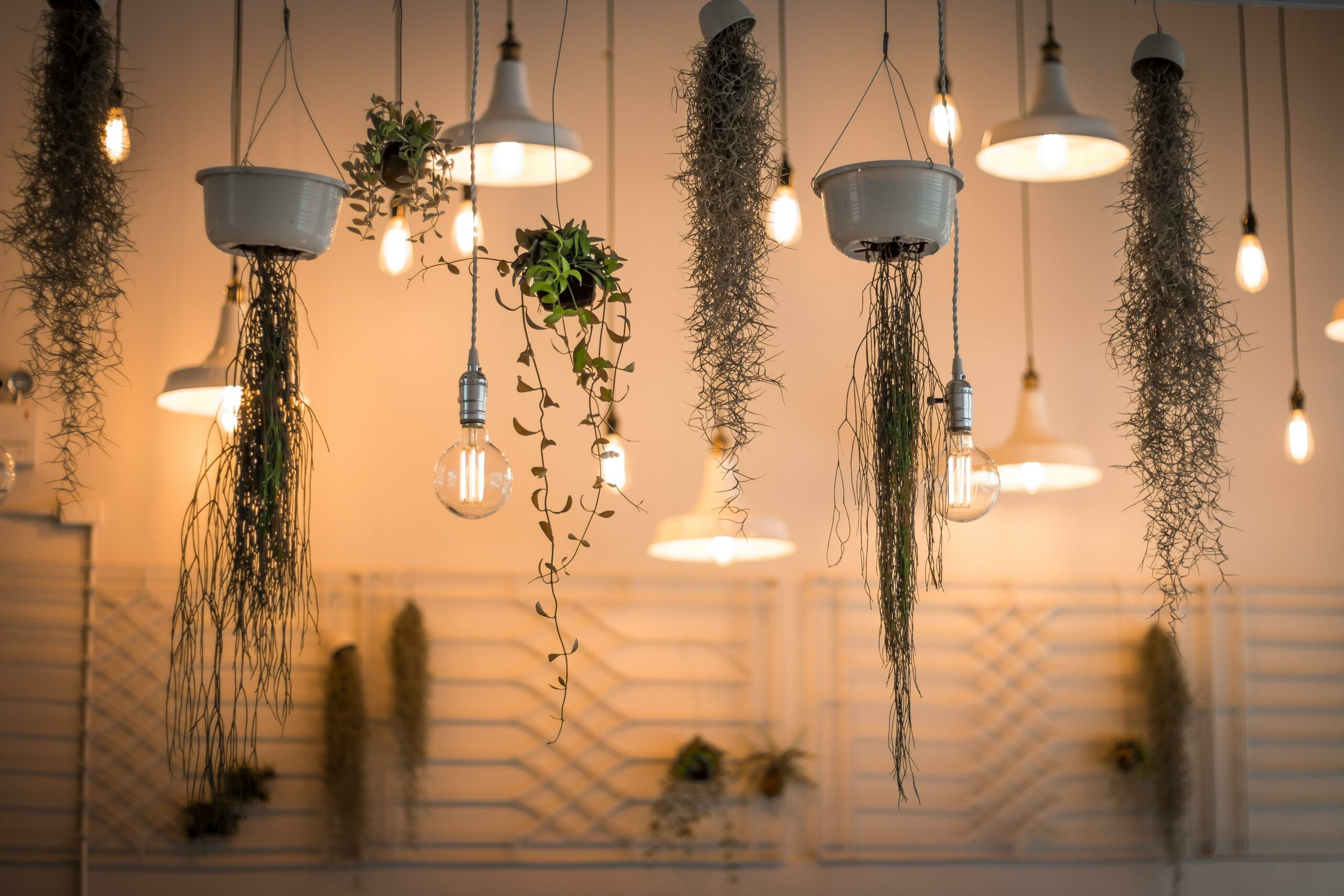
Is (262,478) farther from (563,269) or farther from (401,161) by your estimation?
(401,161)

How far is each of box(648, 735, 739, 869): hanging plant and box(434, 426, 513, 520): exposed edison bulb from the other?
114 inches

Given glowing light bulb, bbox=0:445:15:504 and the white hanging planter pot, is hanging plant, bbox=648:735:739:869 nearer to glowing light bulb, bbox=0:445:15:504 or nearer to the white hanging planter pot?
glowing light bulb, bbox=0:445:15:504

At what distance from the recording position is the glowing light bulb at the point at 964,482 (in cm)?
203

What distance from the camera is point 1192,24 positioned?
17.7 feet

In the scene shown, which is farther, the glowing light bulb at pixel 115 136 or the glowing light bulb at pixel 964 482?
the glowing light bulb at pixel 115 136

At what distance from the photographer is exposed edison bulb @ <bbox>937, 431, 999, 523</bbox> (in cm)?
203

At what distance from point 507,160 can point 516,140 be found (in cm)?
15

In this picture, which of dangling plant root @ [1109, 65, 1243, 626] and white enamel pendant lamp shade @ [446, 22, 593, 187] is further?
white enamel pendant lamp shade @ [446, 22, 593, 187]

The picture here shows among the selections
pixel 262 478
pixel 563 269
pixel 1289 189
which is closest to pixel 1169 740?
pixel 1289 189

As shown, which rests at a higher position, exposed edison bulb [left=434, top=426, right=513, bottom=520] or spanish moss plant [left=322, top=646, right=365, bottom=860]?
exposed edison bulb [left=434, top=426, right=513, bottom=520]

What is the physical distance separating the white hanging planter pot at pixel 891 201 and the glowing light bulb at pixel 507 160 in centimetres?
110

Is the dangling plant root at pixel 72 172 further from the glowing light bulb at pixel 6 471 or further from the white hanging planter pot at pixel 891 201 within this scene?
the white hanging planter pot at pixel 891 201

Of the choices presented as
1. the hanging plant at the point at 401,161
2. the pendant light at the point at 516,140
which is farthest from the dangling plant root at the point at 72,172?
the pendant light at the point at 516,140

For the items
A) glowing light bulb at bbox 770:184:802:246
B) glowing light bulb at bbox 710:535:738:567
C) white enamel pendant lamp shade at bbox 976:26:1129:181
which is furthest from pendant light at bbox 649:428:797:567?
white enamel pendant lamp shade at bbox 976:26:1129:181
